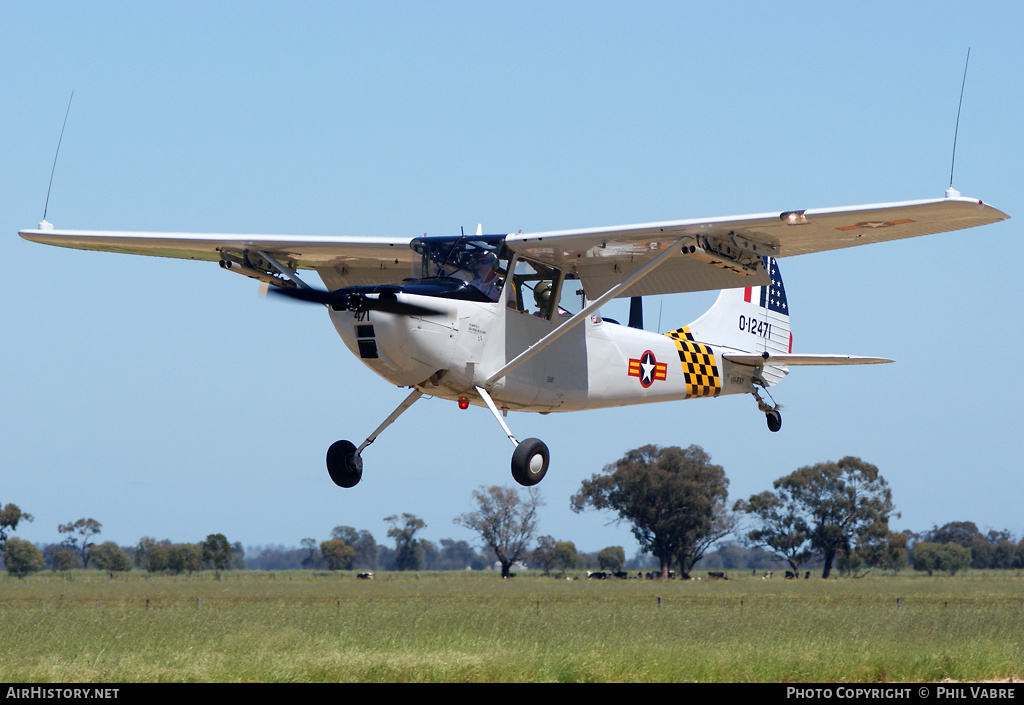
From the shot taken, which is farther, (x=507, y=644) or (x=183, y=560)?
(x=183, y=560)

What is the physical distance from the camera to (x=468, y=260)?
47.6ft

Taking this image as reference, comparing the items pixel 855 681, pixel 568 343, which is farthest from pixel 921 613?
pixel 568 343

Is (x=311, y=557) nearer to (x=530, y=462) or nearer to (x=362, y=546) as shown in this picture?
(x=362, y=546)

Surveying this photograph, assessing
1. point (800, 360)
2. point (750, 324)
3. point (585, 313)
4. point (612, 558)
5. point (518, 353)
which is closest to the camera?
point (518, 353)

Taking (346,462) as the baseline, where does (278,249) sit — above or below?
above

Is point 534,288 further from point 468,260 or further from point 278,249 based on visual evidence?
point 278,249

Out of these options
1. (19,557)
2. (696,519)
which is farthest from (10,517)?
(696,519)

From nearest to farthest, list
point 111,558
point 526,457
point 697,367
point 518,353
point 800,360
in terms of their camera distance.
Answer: point 526,457
point 518,353
point 697,367
point 800,360
point 111,558

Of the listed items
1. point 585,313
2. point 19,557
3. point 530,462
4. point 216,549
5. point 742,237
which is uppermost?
point 742,237

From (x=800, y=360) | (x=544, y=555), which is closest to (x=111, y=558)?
(x=544, y=555)

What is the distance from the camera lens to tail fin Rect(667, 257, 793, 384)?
780 inches

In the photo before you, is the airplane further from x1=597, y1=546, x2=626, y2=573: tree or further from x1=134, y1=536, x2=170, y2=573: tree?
x1=597, y1=546, x2=626, y2=573: tree

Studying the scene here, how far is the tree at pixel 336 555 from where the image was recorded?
113938 mm

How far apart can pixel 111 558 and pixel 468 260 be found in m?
71.2
